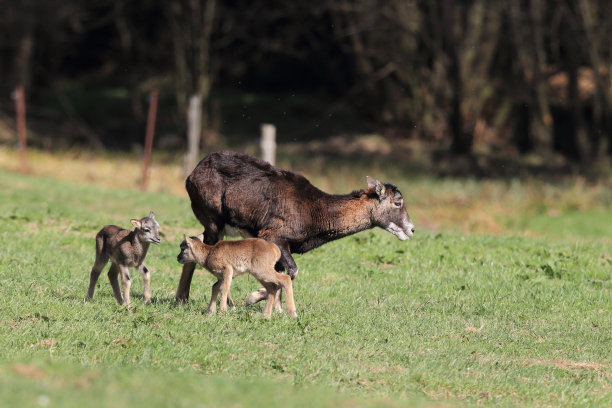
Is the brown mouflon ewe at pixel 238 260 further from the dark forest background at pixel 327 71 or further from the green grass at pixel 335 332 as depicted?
the dark forest background at pixel 327 71

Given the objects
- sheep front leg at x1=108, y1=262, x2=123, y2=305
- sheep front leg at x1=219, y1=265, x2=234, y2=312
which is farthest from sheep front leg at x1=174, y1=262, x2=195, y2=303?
sheep front leg at x1=219, y1=265, x2=234, y2=312

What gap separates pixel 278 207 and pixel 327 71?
32115mm

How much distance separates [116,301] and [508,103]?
88.2 feet

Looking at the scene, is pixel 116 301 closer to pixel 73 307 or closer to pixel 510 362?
pixel 73 307

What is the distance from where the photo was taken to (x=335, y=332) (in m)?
10.6

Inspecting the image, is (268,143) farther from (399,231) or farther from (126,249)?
(126,249)

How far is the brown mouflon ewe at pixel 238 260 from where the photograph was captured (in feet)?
34.6

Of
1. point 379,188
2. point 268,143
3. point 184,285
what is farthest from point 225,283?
point 268,143

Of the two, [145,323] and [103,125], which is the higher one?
[103,125]

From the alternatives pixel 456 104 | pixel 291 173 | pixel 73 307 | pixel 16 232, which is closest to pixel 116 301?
pixel 73 307

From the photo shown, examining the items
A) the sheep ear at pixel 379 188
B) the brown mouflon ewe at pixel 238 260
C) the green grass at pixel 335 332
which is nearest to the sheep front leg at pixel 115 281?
the green grass at pixel 335 332

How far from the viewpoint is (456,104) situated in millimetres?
32594

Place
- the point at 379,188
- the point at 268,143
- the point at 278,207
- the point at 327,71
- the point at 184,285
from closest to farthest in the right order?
the point at 278,207, the point at 379,188, the point at 184,285, the point at 268,143, the point at 327,71

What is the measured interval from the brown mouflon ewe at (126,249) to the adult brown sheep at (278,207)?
2.42 ft
